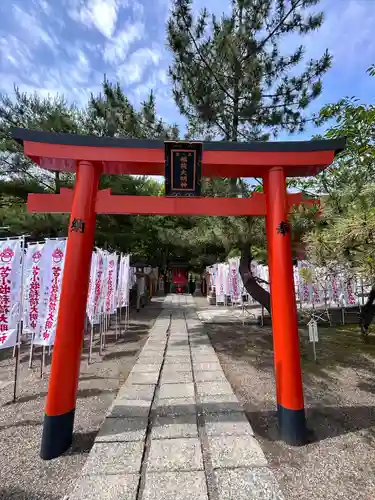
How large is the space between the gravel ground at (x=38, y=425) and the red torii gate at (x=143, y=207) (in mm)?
216

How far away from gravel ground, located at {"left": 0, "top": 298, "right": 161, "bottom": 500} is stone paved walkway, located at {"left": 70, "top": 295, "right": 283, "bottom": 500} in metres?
0.21

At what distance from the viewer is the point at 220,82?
6.93m

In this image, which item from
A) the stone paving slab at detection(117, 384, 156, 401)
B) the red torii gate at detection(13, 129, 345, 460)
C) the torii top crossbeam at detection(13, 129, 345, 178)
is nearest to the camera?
the red torii gate at detection(13, 129, 345, 460)

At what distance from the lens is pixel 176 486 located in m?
2.21

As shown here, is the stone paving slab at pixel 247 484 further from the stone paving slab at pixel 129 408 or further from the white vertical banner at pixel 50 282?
the white vertical banner at pixel 50 282

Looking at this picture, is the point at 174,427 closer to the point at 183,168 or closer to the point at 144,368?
the point at 144,368

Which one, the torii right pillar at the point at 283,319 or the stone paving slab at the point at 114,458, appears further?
the torii right pillar at the point at 283,319

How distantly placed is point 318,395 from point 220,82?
23.0 feet

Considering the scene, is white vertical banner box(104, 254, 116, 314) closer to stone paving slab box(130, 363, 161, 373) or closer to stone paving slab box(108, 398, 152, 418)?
stone paving slab box(130, 363, 161, 373)

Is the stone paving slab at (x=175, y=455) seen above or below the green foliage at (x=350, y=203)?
below

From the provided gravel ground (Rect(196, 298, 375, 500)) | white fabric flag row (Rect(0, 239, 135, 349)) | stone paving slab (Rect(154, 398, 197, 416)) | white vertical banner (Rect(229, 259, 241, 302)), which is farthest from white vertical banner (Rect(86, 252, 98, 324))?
white vertical banner (Rect(229, 259, 241, 302))

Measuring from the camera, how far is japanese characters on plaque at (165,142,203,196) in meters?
3.25

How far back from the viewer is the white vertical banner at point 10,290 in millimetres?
4000

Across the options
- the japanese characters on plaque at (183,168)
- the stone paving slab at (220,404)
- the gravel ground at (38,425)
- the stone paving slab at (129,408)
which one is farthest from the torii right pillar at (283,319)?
the gravel ground at (38,425)
